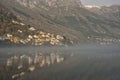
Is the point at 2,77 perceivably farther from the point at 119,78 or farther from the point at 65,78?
the point at 119,78

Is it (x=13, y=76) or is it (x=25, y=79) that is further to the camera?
Result: (x=13, y=76)

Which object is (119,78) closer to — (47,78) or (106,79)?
(106,79)

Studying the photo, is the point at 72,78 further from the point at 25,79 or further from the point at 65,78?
the point at 25,79

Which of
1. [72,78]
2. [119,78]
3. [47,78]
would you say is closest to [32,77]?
[47,78]

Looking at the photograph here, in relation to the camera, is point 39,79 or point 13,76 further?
point 13,76

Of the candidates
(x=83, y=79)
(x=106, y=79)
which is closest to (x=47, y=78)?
(x=83, y=79)

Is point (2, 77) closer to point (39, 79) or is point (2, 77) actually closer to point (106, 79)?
point (39, 79)

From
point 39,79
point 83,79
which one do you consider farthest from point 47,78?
point 83,79
